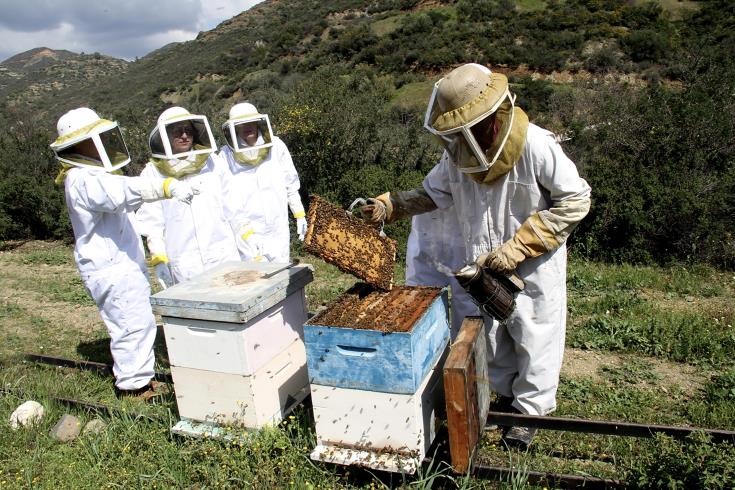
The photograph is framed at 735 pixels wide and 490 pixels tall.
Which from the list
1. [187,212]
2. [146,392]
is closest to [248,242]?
[187,212]

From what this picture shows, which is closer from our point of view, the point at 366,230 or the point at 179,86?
the point at 366,230

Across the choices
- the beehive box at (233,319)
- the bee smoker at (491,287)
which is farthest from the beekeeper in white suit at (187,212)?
the bee smoker at (491,287)

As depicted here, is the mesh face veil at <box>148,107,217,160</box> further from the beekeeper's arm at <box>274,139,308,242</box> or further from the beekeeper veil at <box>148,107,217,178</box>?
the beekeeper's arm at <box>274,139,308,242</box>

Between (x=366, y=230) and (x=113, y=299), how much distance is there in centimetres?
223

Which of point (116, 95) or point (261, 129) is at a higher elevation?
point (116, 95)

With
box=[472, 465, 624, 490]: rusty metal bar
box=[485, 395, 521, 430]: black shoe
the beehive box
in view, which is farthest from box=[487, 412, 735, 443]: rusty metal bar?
the beehive box

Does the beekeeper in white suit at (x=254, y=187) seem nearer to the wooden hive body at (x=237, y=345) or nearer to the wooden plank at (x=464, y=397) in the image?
the wooden hive body at (x=237, y=345)

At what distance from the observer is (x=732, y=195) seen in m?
6.94

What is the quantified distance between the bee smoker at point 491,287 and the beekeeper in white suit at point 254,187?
2.59 m

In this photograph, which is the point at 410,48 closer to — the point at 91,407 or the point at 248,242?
the point at 248,242

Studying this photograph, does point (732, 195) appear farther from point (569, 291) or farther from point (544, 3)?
point (544, 3)

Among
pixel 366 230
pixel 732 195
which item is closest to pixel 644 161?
pixel 732 195

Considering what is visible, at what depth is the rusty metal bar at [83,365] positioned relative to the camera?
4.47 meters

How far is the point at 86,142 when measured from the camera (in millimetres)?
3896
